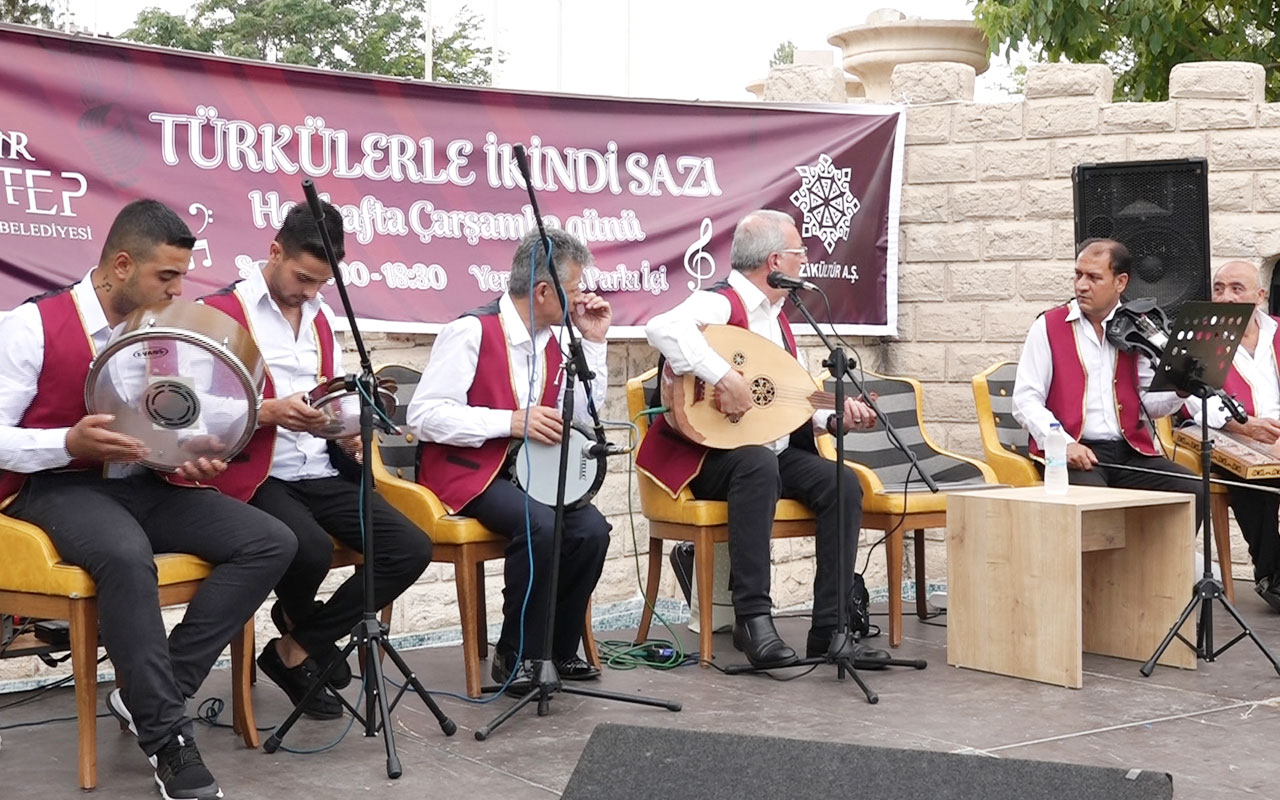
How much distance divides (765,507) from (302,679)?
1.55 meters

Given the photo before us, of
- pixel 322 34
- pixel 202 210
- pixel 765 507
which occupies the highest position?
pixel 322 34

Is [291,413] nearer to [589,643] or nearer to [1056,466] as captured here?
[589,643]

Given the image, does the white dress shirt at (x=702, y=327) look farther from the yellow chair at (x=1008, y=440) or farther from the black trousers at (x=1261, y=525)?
the black trousers at (x=1261, y=525)

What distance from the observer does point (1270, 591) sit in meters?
5.86

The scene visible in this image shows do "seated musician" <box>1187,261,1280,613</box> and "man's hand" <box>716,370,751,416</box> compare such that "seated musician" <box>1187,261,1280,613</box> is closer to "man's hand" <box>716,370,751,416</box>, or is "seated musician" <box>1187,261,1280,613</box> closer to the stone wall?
the stone wall

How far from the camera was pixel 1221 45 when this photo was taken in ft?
36.0

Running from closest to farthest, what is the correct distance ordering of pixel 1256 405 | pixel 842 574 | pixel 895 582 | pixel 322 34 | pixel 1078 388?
pixel 842 574, pixel 895 582, pixel 1078 388, pixel 1256 405, pixel 322 34

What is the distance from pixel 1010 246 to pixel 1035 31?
4461 millimetres

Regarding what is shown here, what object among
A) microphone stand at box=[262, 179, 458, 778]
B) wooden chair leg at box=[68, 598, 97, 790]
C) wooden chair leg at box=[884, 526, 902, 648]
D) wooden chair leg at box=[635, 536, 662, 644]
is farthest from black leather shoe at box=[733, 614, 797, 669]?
wooden chair leg at box=[68, 598, 97, 790]

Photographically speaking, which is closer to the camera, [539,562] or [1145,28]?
[539,562]

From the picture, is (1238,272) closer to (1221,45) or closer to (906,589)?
(906,589)

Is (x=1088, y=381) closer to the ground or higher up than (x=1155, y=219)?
closer to the ground

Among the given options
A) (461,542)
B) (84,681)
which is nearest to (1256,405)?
(461,542)

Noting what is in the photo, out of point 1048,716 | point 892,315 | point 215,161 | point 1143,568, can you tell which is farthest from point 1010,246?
point 215,161
